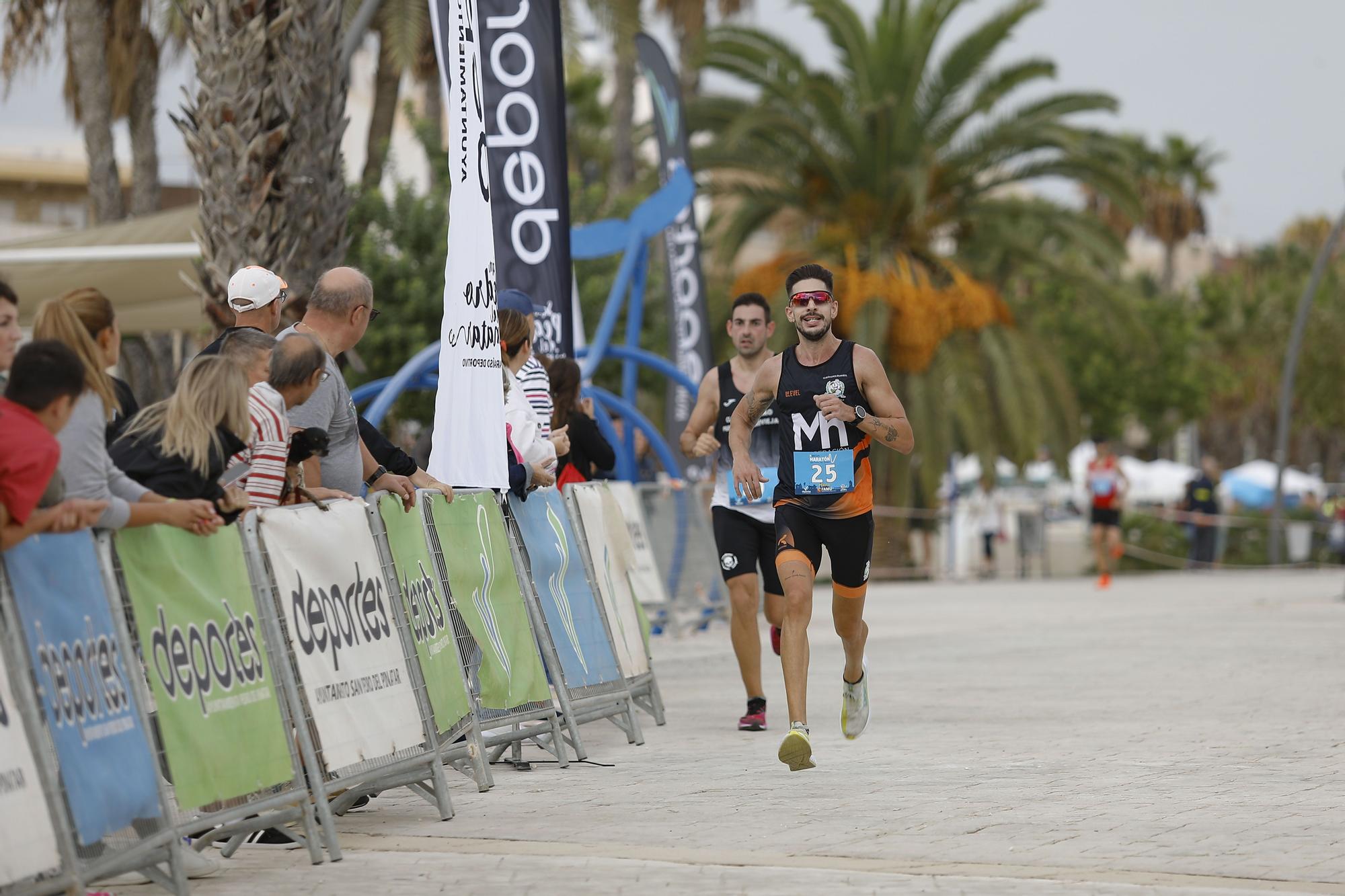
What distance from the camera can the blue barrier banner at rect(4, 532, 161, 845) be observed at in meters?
4.78

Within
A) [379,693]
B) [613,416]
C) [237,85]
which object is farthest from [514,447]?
[613,416]

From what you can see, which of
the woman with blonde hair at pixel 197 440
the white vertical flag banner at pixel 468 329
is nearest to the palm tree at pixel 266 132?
the white vertical flag banner at pixel 468 329

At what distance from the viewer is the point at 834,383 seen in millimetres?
8133

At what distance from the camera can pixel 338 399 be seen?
275 inches

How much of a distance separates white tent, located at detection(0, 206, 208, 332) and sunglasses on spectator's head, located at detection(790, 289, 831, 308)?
10.8m

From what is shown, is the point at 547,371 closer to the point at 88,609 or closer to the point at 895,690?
the point at 895,690

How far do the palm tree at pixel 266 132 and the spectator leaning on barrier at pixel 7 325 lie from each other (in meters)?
6.35

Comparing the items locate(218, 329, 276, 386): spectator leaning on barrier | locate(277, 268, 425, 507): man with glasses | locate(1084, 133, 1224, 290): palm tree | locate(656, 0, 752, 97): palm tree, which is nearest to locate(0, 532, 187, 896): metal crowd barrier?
locate(218, 329, 276, 386): spectator leaning on barrier

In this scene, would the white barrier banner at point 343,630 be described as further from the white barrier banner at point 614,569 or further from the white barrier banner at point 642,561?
the white barrier banner at point 642,561

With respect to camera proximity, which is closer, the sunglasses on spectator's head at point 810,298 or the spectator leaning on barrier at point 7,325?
the spectator leaning on barrier at point 7,325

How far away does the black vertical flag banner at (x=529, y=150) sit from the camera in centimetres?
1120

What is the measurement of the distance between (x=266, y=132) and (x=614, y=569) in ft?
14.3

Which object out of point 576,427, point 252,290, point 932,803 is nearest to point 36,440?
point 252,290

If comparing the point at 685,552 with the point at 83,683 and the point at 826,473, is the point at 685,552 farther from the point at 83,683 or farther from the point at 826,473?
the point at 83,683
